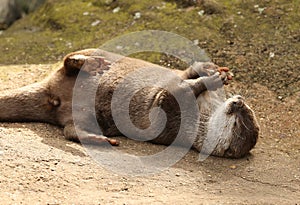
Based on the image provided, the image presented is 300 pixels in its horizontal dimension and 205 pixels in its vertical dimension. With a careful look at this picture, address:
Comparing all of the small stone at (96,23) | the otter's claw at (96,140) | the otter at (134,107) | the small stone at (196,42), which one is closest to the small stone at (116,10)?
the small stone at (96,23)

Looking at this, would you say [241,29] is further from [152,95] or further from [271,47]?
→ [152,95]

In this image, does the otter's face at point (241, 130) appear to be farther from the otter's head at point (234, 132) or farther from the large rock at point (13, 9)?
the large rock at point (13, 9)

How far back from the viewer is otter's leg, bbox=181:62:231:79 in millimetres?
5180

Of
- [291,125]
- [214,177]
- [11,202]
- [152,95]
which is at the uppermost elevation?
[11,202]

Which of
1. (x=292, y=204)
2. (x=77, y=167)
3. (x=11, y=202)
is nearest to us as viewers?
(x=11, y=202)

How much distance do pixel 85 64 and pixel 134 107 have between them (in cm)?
64

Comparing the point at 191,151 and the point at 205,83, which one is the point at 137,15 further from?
the point at 191,151

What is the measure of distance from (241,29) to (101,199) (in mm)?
4173

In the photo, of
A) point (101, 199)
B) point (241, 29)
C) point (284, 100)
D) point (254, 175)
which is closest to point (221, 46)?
point (241, 29)

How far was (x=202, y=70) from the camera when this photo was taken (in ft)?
17.1

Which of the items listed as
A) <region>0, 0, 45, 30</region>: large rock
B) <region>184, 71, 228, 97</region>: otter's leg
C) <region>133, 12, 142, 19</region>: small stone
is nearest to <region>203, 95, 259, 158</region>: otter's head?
<region>184, 71, 228, 97</region>: otter's leg

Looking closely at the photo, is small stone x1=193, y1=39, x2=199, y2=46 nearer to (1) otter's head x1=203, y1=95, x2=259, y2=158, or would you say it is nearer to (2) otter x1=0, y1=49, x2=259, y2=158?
(2) otter x1=0, y1=49, x2=259, y2=158

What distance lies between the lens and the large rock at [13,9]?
28.7 feet

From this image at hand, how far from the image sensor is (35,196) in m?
3.47
